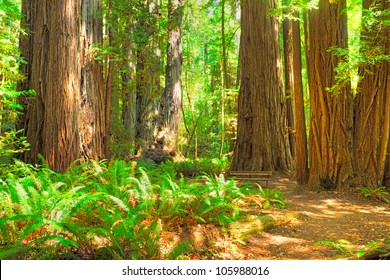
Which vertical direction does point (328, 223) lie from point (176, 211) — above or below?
below

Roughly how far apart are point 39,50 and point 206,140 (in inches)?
627

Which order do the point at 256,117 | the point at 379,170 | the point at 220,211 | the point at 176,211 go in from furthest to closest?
1. the point at 256,117
2. the point at 379,170
3. the point at 220,211
4. the point at 176,211

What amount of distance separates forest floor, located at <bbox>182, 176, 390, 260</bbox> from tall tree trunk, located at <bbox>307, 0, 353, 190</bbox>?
0.52 meters

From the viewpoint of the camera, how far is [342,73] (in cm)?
711

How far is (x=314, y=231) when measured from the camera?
5.41 meters

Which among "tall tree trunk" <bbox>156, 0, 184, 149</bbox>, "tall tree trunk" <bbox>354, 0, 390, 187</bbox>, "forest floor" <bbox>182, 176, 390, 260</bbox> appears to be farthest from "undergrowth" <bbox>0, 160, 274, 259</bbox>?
"tall tree trunk" <bbox>156, 0, 184, 149</bbox>

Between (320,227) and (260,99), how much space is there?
5154mm

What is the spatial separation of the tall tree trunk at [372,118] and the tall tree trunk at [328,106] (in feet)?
0.69

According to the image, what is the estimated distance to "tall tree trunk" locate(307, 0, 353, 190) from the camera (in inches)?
307

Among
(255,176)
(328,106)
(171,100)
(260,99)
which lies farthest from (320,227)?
(171,100)

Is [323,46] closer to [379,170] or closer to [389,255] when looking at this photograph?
[379,170]

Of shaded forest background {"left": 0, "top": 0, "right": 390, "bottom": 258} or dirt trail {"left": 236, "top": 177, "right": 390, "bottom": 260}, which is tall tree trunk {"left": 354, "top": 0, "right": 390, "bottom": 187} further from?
dirt trail {"left": 236, "top": 177, "right": 390, "bottom": 260}
